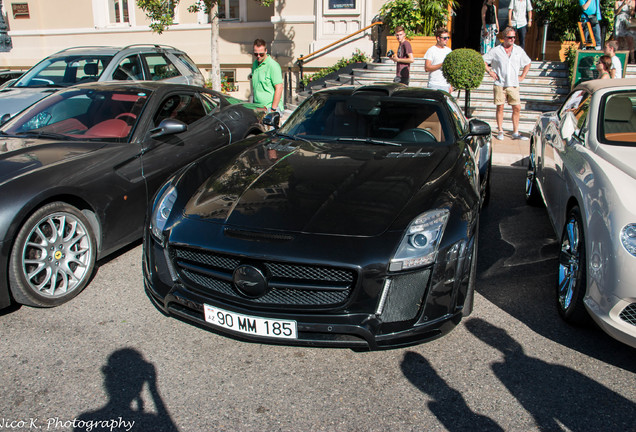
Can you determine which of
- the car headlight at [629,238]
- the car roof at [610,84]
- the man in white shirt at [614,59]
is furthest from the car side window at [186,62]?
the car headlight at [629,238]

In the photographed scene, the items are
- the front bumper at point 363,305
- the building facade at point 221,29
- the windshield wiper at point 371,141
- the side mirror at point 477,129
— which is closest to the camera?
the front bumper at point 363,305

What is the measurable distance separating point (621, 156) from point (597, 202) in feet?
1.93

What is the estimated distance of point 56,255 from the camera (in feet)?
12.5

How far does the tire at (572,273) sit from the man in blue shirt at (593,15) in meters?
10.2

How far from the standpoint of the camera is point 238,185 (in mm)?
3625

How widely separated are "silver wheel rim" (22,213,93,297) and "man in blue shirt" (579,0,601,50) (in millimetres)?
11915

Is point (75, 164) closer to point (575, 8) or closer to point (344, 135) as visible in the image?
point (344, 135)

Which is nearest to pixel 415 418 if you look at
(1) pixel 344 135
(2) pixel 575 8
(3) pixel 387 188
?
(3) pixel 387 188

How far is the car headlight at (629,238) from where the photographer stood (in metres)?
2.88

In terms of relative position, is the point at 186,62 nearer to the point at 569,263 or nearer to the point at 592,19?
the point at 569,263

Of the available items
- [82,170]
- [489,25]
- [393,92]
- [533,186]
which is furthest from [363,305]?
[489,25]

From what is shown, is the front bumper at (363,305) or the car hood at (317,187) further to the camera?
the car hood at (317,187)

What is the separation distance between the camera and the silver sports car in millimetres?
2945

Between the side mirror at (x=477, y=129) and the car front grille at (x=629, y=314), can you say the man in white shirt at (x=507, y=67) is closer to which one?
the side mirror at (x=477, y=129)
